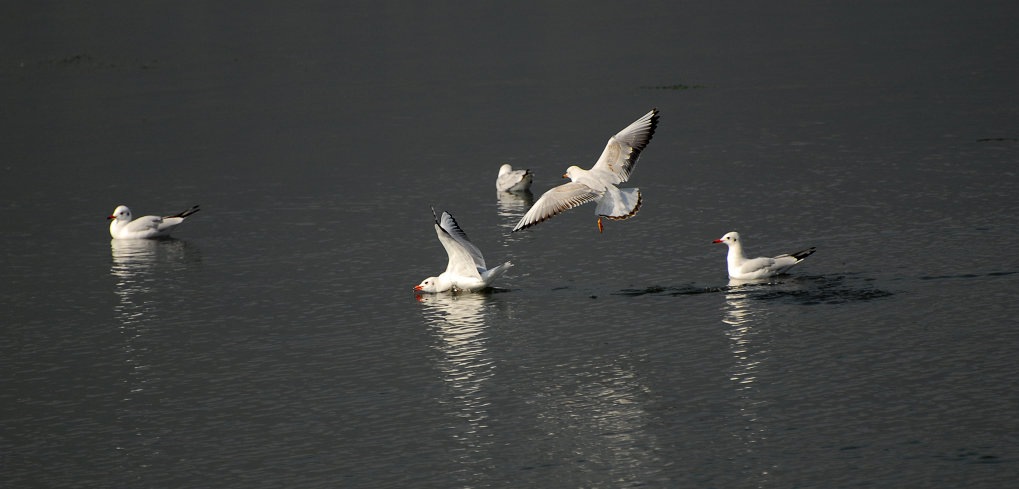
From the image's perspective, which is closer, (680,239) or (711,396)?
(711,396)

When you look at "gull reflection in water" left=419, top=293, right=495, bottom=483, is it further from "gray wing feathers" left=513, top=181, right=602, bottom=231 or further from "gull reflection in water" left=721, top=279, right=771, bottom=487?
"gull reflection in water" left=721, top=279, right=771, bottom=487

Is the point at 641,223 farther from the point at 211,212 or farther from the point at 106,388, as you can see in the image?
the point at 106,388

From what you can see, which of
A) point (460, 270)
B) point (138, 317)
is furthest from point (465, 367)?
point (138, 317)

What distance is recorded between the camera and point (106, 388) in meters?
16.2

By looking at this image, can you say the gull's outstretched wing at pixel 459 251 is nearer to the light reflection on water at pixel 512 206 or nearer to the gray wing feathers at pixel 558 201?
the gray wing feathers at pixel 558 201

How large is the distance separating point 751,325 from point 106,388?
8.05 metres

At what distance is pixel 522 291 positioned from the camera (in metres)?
19.8

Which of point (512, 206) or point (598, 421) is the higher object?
point (512, 206)

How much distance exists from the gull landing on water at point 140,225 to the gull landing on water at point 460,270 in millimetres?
7592

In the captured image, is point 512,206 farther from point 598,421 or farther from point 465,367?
point 598,421

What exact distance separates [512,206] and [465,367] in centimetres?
1117

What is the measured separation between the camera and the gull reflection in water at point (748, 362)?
1290cm

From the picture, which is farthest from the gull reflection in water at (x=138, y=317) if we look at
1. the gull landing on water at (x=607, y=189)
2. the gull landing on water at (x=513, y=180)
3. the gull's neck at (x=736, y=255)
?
the gull's neck at (x=736, y=255)

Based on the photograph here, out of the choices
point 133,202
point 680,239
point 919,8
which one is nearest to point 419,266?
point 680,239
